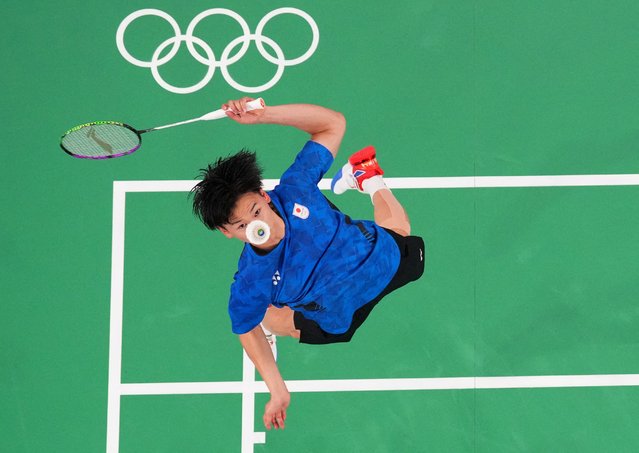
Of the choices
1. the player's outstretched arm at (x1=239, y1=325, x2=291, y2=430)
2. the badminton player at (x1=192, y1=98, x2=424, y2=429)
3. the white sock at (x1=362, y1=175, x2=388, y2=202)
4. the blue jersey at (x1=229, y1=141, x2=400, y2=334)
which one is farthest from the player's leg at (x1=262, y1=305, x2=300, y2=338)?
the white sock at (x1=362, y1=175, x2=388, y2=202)

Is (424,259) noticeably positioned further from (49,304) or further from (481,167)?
(49,304)

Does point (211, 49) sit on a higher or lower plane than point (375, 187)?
higher

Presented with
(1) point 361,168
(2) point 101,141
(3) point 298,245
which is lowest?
(3) point 298,245

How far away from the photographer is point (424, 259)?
27.5 feet

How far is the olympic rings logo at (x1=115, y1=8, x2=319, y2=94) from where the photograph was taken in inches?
358

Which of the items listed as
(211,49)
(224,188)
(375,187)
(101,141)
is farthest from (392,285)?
(211,49)

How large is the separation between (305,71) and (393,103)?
0.94 metres

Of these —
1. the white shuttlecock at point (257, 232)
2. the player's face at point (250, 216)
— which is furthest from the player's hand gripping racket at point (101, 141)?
the white shuttlecock at point (257, 232)

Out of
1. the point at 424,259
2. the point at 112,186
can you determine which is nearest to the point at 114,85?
the point at 112,186

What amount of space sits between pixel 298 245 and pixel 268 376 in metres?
1.21

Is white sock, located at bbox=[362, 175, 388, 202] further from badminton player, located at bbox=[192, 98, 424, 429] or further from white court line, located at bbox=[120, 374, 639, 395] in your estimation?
white court line, located at bbox=[120, 374, 639, 395]

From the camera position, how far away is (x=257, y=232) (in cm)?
640

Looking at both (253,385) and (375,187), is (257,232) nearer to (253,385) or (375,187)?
(375,187)

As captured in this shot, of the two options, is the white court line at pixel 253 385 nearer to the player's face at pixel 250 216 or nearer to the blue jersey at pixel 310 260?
the blue jersey at pixel 310 260
